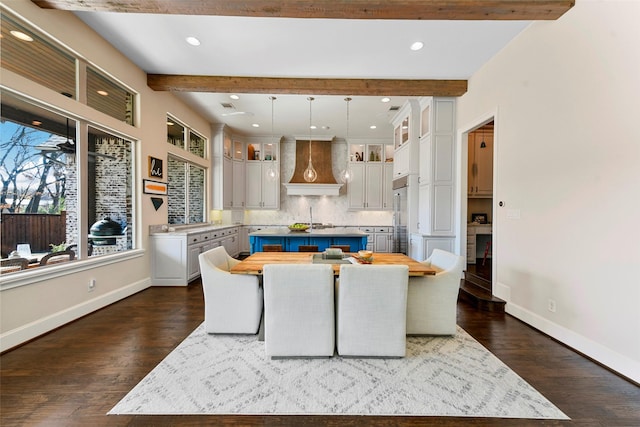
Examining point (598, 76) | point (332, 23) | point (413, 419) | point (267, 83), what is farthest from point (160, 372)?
point (598, 76)

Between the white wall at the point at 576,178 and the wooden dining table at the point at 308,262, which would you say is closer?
the white wall at the point at 576,178

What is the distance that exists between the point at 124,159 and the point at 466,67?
5.23m

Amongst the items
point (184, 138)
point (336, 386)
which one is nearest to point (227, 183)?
point (184, 138)

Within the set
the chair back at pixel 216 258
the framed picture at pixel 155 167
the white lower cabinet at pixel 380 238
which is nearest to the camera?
the chair back at pixel 216 258

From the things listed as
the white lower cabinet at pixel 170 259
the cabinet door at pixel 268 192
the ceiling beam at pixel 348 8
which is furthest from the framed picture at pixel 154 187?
the cabinet door at pixel 268 192

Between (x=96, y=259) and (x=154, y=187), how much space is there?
4.81ft

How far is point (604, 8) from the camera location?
220cm

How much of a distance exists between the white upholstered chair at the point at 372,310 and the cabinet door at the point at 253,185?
5709 mm

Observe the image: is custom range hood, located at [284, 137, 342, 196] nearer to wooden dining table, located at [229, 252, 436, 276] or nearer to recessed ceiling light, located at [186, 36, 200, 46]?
recessed ceiling light, located at [186, 36, 200, 46]

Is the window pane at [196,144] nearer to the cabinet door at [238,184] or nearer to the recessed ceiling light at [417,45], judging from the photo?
the cabinet door at [238,184]

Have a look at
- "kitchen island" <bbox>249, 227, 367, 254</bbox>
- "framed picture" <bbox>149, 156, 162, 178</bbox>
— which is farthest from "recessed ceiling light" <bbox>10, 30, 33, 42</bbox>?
"kitchen island" <bbox>249, 227, 367, 254</bbox>

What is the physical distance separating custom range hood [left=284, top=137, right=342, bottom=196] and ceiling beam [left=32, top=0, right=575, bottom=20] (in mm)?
4721

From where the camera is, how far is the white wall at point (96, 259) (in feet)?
7.86

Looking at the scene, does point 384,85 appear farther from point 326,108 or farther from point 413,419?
point 413,419
